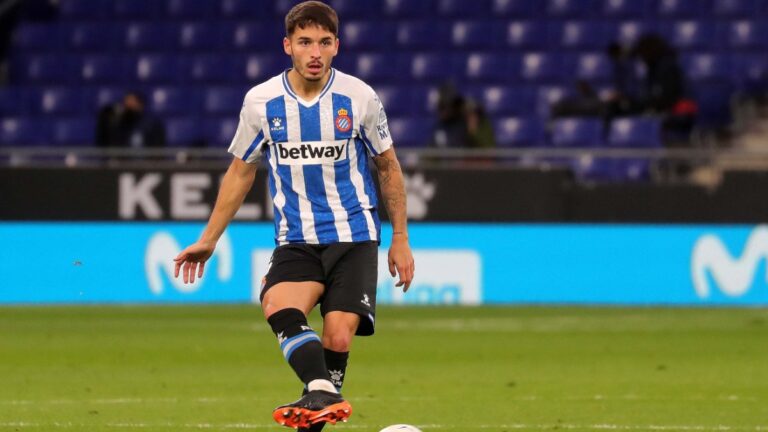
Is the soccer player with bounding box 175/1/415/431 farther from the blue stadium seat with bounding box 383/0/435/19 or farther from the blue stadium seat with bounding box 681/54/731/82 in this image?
the blue stadium seat with bounding box 383/0/435/19

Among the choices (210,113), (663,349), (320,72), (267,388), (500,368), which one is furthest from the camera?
(210,113)

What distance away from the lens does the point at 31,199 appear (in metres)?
16.8

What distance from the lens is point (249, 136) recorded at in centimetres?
661

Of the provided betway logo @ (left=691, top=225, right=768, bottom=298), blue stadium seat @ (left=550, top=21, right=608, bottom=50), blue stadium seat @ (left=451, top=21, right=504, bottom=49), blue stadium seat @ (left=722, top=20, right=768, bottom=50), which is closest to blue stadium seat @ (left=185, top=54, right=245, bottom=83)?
blue stadium seat @ (left=451, top=21, right=504, bottom=49)

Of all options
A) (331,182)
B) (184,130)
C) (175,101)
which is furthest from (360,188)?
(175,101)

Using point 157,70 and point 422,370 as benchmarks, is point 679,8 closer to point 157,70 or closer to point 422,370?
point 157,70

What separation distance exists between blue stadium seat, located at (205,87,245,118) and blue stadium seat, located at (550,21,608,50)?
435 cm

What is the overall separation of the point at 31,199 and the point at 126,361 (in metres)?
5.43

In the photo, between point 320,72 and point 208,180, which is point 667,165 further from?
A: point 320,72

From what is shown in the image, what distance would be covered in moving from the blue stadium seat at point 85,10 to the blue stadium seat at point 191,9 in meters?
0.94

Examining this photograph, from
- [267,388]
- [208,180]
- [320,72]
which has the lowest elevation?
[267,388]

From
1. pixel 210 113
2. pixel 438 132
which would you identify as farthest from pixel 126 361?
pixel 210 113

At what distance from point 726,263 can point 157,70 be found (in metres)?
9.04

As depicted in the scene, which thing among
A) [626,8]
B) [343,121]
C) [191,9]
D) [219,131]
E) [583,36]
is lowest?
[343,121]
